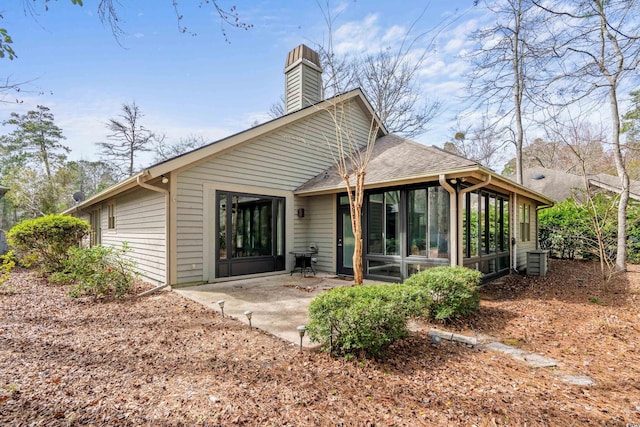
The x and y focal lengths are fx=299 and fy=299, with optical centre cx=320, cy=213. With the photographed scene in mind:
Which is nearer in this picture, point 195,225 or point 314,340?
point 314,340

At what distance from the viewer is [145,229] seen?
25.3ft

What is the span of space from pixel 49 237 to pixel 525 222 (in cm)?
1426

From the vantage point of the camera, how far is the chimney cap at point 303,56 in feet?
32.8

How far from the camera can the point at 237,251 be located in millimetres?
7430

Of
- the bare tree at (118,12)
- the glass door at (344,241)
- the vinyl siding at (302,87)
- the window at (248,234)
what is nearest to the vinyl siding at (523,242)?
the glass door at (344,241)

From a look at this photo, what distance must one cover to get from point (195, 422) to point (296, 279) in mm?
5546

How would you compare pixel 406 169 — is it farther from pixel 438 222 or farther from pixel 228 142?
pixel 228 142

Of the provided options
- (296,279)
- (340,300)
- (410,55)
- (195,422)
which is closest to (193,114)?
(296,279)

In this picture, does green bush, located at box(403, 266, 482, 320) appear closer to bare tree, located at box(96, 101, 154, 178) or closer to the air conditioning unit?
the air conditioning unit

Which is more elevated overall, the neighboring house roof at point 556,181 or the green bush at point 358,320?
the neighboring house roof at point 556,181

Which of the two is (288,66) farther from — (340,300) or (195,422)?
(195,422)

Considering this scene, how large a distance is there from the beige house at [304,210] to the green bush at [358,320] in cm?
328

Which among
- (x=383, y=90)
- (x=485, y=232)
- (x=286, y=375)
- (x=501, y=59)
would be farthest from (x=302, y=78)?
(x=286, y=375)

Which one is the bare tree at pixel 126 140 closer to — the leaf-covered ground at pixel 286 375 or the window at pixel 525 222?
the leaf-covered ground at pixel 286 375
